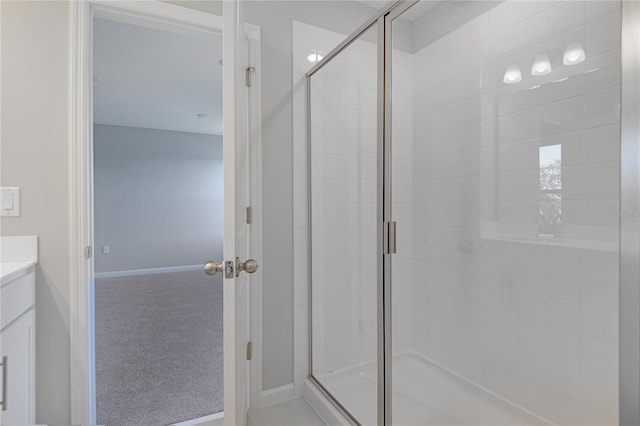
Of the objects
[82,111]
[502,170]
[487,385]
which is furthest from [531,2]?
[82,111]

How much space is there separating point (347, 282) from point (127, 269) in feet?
15.8

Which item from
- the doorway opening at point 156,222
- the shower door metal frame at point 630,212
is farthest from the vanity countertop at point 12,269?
the shower door metal frame at point 630,212

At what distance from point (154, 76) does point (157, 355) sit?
271 cm

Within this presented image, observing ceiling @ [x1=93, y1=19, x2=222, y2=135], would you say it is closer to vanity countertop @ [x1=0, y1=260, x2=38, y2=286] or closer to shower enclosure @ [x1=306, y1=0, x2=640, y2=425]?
shower enclosure @ [x1=306, y1=0, x2=640, y2=425]

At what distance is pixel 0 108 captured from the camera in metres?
1.45

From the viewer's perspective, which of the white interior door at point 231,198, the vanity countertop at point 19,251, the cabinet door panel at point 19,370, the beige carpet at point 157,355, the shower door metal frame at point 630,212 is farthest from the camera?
the beige carpet at point 157,355

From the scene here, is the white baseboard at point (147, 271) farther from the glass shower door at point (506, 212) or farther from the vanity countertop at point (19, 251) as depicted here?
the glass shower door at point (506, 212)

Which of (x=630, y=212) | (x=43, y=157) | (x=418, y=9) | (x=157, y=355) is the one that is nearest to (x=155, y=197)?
(x=157, y=355)

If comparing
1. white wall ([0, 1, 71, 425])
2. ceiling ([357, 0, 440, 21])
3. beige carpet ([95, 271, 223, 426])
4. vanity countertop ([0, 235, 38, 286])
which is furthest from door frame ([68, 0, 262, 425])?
ceiling ([357, 0, 440, 21])

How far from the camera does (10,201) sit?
1.45 m

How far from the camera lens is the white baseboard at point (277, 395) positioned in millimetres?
1897

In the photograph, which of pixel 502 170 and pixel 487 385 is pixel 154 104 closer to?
pixel 502 170

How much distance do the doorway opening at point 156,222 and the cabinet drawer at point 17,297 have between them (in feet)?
2.56

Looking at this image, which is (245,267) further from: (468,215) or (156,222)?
(156,222)
